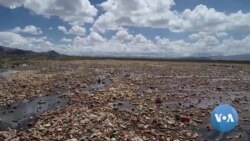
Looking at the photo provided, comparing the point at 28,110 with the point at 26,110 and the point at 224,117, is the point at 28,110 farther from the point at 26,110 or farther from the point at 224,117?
the point at 224,117

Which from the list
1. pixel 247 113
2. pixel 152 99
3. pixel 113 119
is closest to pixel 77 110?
pixel 113 119

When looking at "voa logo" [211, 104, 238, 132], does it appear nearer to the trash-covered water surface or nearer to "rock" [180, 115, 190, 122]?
the trash-covered water surface

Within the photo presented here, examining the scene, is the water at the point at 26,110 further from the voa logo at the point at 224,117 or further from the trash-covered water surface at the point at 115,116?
the voa logo at the point at 224,117

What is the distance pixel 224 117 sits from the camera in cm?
1136

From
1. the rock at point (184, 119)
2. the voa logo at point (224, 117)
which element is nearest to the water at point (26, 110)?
the rock at point (184, 119)

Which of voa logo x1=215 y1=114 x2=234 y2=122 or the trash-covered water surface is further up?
voa logo x1=215 y1=114 x2=234 y2=122

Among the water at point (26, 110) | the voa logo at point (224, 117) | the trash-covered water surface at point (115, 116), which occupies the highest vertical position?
the voa logo at point (224, 117)

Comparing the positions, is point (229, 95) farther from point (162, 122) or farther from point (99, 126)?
point (99, 126)

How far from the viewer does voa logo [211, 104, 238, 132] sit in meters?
→ 11.1

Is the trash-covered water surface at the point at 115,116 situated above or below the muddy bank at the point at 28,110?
above

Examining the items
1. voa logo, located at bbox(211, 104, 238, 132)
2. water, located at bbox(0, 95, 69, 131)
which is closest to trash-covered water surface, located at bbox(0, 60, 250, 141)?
water, located at bbox(0, 95, 69, 131)

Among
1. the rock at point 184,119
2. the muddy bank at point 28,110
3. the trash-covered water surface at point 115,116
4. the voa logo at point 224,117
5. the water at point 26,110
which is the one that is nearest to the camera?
the voa logo at point 224,117

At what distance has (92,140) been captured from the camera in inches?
422

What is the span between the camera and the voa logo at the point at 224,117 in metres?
→ 11.1
